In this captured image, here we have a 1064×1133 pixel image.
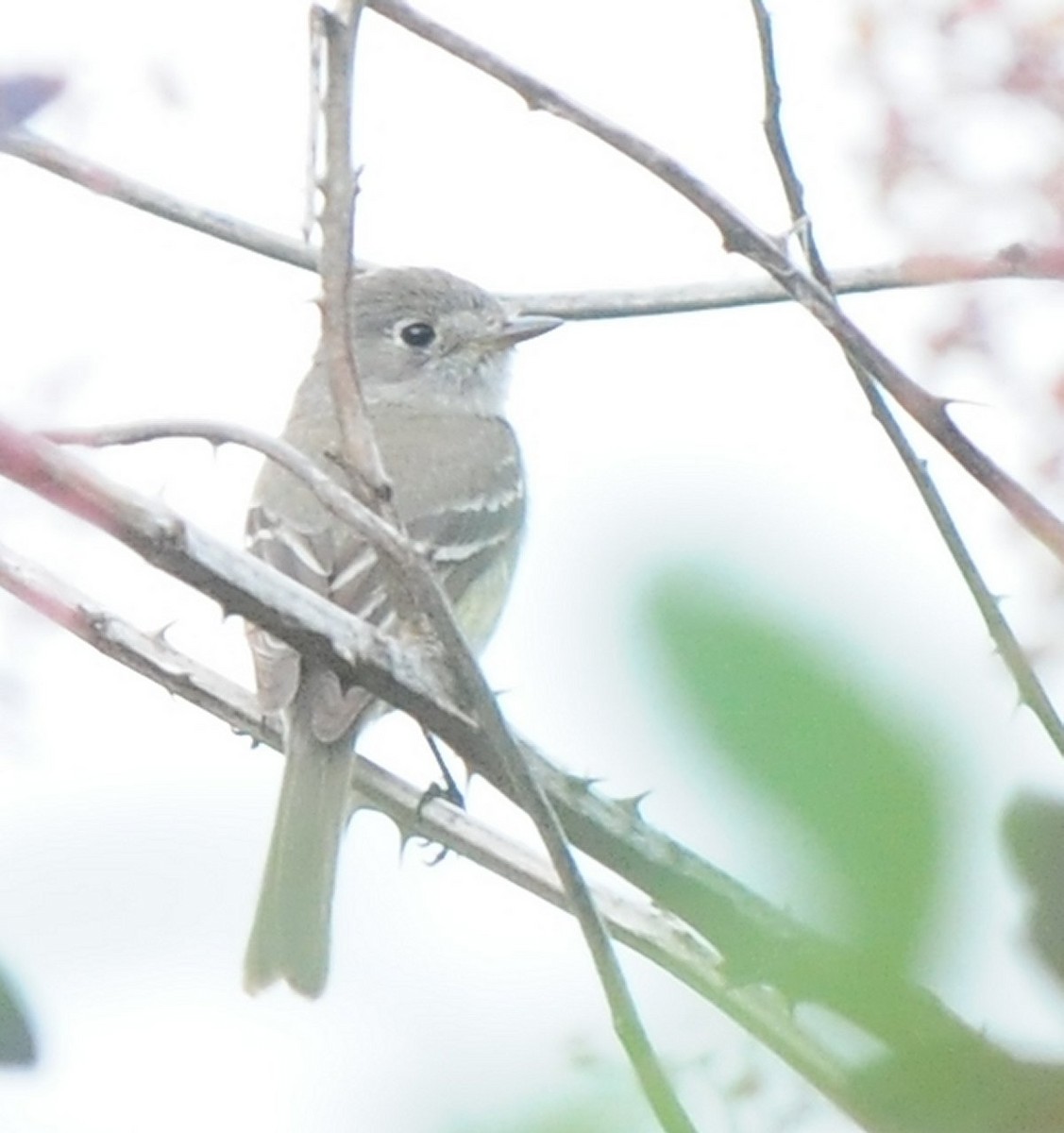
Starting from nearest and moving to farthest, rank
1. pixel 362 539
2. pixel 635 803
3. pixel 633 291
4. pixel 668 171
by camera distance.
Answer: pixel 635 803
pixel 668 171
pixel 362 539
pixel 633 291

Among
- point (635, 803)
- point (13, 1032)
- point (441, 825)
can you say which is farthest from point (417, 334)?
point (13, 1032)

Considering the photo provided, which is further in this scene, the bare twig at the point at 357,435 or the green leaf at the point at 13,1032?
the bare twig at the point at 357,435

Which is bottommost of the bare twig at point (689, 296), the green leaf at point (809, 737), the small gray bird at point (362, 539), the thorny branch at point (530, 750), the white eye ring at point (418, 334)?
the green leaf at point (809, 737)

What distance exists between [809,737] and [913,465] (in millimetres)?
949

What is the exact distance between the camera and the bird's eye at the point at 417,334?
629 cm

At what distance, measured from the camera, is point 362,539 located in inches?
74.4

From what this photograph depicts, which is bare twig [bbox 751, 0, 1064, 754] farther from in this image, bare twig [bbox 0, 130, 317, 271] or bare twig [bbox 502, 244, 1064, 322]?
bare twig [bbox 0, 130, 317, 271]

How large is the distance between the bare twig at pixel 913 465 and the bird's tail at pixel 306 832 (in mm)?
978

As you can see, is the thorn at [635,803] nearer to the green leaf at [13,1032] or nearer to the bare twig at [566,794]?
the bare twig at [566,794]

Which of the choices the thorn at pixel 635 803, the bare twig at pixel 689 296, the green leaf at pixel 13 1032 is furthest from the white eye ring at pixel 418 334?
the green leaf at pixel 13 1032

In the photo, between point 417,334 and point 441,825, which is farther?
point 417,334

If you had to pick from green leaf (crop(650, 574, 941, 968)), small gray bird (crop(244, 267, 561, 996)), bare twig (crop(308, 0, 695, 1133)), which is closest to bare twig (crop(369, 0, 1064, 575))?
bare twig (crop(308, 0, 695, 1133))

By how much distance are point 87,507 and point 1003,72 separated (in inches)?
20.6

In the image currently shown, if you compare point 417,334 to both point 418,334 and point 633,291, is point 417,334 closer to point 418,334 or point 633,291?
point 418,334
